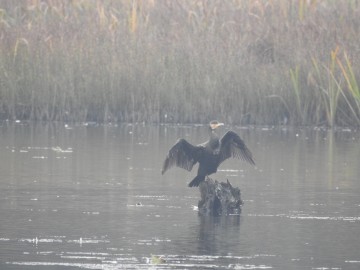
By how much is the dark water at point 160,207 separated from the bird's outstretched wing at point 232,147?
0.46m

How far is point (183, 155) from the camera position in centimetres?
1177

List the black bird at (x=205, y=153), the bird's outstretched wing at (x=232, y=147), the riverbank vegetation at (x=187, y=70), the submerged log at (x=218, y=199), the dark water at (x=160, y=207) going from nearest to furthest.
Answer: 1. the dark water at (x=160, y=207)
2. the submerged log at (x=218, y=199)
3. the black bird at (x=205, y=153)
4. the bird's outstretched wing at (x=232, y=147)
5. the riverbank vegetation at (x=187, y=70)

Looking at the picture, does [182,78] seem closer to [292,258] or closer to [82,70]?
[82,70]

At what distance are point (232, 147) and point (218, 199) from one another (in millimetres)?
922

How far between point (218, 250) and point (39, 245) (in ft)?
4.42

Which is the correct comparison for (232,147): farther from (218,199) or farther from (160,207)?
(160,207)

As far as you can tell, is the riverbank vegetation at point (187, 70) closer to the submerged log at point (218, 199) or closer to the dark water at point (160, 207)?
the dark water at point (160, 207)

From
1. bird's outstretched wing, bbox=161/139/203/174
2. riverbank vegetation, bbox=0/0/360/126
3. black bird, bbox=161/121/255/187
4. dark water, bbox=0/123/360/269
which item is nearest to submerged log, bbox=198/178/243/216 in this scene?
dark water, bbox=0/123/360/269

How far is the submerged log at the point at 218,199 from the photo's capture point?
433 inches

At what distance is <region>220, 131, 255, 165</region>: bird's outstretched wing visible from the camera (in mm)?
11703

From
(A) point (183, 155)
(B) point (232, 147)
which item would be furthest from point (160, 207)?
(B) point (232, 147)

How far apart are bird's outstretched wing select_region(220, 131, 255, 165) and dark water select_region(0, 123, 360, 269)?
457 millimetres

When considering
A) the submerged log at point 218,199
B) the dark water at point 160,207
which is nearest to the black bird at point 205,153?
the dark water at point 160,207

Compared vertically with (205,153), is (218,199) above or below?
below
